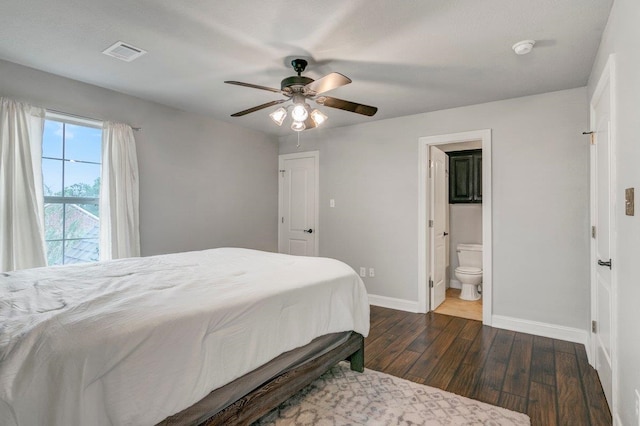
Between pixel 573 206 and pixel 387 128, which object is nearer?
pixel 573 206

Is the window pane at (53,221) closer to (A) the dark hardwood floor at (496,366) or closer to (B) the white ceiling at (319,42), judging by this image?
(B) the white ceiling at (319,42)

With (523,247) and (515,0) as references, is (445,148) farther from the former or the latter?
(515,0)

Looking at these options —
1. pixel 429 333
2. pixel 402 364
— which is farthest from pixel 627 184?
pixel 429 333

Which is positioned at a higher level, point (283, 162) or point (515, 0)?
point (515, 0)

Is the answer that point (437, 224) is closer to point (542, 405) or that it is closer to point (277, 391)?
point (542, 405)

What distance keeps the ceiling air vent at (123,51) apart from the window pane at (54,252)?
69.0 inches

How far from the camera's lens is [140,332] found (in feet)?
4.19

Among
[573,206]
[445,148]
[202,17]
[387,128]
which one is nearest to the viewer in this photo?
[202,17]

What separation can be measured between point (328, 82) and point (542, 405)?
2.55 meters

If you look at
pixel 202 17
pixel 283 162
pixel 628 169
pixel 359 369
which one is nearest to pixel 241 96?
pixel 202 17

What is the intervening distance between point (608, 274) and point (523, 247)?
1.36 m

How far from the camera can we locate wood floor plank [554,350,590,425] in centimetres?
201

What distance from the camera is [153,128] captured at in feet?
12.1

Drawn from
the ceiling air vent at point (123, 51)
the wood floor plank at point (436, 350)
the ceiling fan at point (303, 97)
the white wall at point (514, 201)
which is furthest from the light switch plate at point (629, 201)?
the ceiling air vent at point (123, 51)
